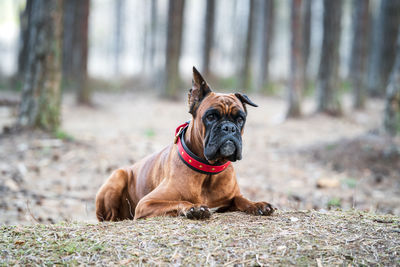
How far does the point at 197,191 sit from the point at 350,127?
35.7ft

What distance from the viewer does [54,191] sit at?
6930 mm

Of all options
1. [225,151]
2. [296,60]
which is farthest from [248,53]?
[225,151]

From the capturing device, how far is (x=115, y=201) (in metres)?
4.72

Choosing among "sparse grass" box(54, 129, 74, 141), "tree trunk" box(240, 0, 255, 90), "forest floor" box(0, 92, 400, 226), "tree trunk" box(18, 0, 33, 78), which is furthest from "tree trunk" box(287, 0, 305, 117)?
"tree trunk" box(18, 0, 33, 78)

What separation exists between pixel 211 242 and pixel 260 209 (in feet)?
3.24

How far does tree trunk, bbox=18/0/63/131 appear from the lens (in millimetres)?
→ 8891

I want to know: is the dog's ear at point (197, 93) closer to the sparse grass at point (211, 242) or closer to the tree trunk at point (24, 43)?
the sparse grass at point (211, 242)

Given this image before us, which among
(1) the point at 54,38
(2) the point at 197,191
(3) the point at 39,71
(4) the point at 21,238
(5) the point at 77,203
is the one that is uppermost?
(1) the point at 54,38

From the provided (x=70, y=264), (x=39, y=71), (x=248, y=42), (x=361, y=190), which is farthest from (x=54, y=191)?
(x=248, y=42)

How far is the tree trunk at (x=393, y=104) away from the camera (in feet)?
29.8

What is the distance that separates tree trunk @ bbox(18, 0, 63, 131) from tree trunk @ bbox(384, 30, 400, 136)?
805 centimetres

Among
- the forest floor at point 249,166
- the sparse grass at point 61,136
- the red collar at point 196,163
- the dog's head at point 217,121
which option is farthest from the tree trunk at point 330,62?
the red collar at point 196,163

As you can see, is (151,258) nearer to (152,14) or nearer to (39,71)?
(39,71)

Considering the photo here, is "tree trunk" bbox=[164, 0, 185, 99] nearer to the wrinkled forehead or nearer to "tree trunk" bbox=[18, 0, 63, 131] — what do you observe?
"tree trunk" bbox=[18, 0, 63, 131]
